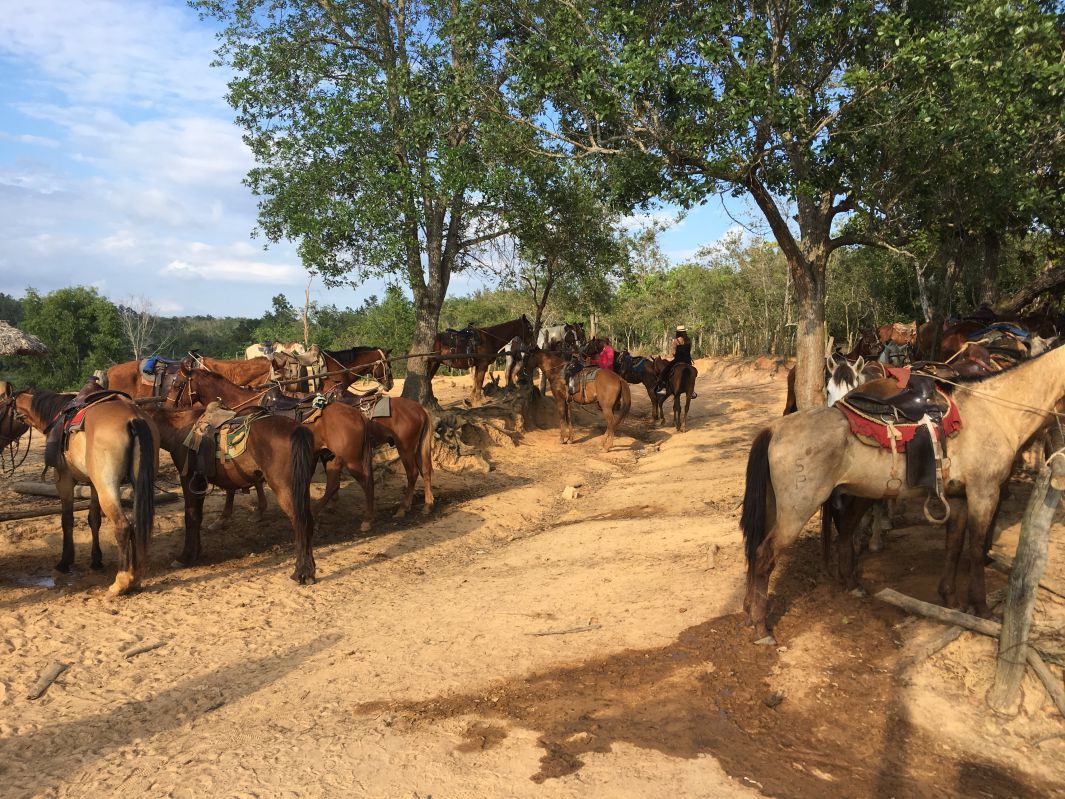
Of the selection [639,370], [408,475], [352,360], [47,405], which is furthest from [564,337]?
[47,405]

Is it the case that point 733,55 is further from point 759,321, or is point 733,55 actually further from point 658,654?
point 759,321

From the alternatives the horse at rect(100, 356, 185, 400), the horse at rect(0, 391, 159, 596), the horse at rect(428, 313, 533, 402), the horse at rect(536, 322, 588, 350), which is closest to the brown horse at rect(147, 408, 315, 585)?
the horse at rect(0, 391, 159, 596)

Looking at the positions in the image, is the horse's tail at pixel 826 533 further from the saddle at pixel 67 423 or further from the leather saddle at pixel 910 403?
the saddle at pixel 67 423

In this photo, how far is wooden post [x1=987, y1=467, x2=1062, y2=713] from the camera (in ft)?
13.1

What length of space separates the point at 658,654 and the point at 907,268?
2745cm

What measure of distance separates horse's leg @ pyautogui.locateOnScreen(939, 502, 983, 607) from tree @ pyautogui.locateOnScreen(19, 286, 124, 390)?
1404 inches

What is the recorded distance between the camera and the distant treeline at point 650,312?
2641cm

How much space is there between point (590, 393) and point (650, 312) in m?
31.9

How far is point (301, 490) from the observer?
751cm

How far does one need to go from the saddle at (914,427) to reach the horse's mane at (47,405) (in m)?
8.56

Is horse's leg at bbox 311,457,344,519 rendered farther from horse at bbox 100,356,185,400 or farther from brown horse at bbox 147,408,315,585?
horse at bbox 100,356,185,400

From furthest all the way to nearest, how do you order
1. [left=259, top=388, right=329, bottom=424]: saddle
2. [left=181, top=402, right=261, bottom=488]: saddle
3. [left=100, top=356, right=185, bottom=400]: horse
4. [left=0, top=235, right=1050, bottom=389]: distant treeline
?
[left=0, top=235, right=1050, bottom=389]: distant treeline
[left=100, top=356, right=185, bottom=400]: horse
[left=259, top=388, right=329, bottom=424]: saddle
[left=181, top=402, right=261, bottom=488]: saddle

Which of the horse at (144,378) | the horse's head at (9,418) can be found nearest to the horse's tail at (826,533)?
the horse's head at (9,418)

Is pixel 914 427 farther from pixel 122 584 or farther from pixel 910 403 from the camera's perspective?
pixel 122 584
